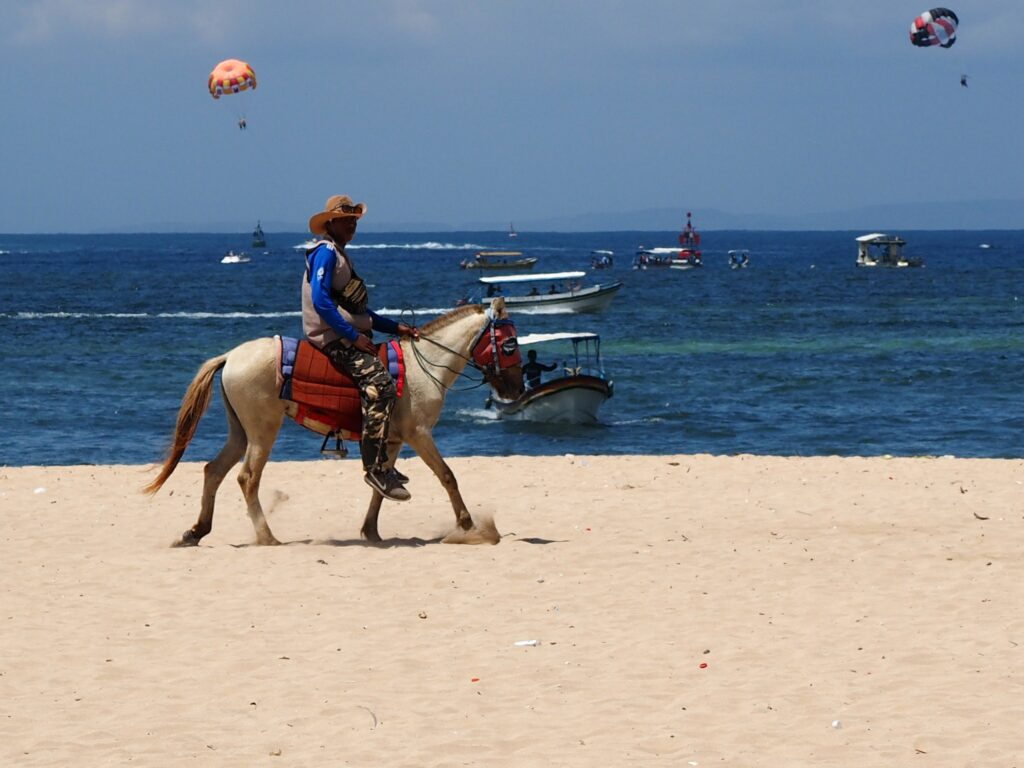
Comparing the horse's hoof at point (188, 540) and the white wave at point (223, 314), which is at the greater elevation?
the horse's hoof at point (188, 540)

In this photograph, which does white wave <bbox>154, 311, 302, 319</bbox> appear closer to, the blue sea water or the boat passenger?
the blue sea water

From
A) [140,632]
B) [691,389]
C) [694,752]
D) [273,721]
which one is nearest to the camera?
[694,752]

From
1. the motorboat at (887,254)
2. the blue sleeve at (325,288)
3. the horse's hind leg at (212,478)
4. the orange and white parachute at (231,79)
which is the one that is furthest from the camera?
the motorboat at (887,254)

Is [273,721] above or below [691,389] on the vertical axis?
above

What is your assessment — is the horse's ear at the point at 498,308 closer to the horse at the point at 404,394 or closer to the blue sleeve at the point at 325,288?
the horse at the point at 404,394

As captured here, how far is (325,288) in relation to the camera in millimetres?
10945

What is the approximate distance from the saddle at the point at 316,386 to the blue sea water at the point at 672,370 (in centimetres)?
236

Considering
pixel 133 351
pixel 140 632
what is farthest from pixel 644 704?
pixel 133 351

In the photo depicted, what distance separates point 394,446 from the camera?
38.3ft

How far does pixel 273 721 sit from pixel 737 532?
5.91 m

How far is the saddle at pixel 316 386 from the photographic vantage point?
11.3 m

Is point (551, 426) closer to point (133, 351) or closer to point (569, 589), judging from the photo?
point (569, 589)

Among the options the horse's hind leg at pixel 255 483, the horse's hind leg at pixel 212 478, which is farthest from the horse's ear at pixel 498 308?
the horse's hind leg at pixel 212 478

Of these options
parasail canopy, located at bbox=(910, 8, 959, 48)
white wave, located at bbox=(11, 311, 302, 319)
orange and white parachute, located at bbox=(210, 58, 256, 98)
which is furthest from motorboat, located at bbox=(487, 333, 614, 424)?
white wave, located at bbox=(11, 311, 302, 319)
